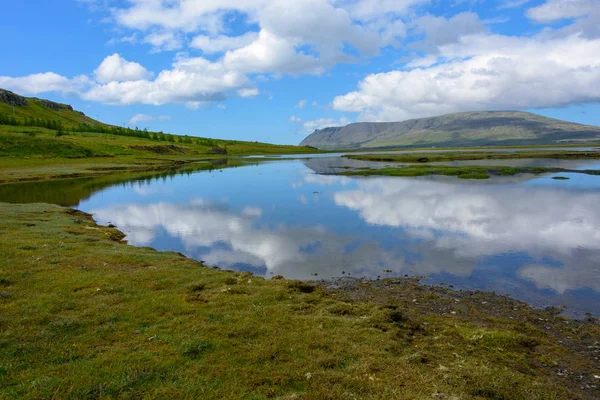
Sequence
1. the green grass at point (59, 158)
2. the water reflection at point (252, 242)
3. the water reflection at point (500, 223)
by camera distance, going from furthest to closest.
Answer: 1. the green grass at point (59, 158)
2. the water reflection at point (252, 242)
3. the water reflection at point (500, 223)

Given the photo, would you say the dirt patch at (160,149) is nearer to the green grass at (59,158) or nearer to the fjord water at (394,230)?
the green grass at (59,158)

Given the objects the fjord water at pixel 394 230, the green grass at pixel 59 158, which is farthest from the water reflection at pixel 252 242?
the green grass at pixel 59 158

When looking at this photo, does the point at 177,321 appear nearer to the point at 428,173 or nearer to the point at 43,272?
the point at 43,272

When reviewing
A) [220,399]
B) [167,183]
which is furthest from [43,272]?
[167,183]

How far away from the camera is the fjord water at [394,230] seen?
2303cm

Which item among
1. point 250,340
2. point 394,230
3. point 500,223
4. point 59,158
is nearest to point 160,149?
point 59,158

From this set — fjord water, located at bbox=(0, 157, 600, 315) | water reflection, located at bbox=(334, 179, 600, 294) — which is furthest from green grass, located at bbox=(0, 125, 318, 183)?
water reflection, located at bbox=(334, 179, 600, 294)

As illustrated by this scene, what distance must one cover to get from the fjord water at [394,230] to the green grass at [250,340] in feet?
16.1

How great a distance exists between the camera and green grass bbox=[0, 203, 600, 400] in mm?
9453

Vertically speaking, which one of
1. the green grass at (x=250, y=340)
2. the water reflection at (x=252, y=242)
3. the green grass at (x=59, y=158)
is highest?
the green grass at (x=59, y=158)

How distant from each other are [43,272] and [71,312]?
5.68m

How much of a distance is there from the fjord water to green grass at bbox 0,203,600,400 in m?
4.89

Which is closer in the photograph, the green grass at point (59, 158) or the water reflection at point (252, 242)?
the water reflection at point (252, 242)

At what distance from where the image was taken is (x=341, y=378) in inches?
388
